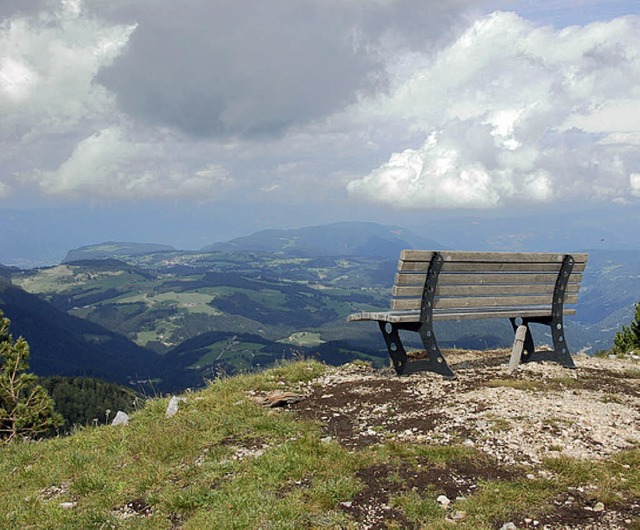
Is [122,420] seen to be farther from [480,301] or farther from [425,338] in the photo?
[480,301]

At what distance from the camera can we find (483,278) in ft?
31.2

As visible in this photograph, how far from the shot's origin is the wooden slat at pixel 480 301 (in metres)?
8.70

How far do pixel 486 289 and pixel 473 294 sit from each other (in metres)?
0.30

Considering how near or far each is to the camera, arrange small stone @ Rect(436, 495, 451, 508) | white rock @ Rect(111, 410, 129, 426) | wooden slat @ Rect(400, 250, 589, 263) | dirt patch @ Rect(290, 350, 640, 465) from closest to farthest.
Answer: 1. small stone @ Rect(436, 495, 451, 508)
2. dirt patch @ Rect(290, 350, 640, 465)
3. white rock @ Rect(111, 410, 129, 426)
4. wooden slat @ Rect(400, 250, 589, 263)

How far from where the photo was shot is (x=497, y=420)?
6.46 m

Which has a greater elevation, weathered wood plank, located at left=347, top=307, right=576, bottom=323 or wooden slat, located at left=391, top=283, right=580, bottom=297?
wooden slat, located at left=391, top=283, right=580, bottom=297

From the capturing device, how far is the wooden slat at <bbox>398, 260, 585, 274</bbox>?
8.59 meters

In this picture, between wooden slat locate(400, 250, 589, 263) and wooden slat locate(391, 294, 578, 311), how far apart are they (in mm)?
742

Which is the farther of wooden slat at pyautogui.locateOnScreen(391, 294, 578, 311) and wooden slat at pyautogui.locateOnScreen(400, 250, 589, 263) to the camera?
wooden slat at pyautogui.locateOnScreen(391, 294, 578, 311)

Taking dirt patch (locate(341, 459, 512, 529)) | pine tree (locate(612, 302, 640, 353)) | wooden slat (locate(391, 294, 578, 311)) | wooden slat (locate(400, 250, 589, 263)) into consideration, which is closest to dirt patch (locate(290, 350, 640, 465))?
dirt patch (locate(341, 459, 512, 529))

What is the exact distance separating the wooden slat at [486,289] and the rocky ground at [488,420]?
1474mm

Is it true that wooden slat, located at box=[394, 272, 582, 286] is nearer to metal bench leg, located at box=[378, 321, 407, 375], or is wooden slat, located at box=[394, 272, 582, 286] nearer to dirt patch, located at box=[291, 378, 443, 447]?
metal bench leg, located at box=[378, 321, 407, 375]

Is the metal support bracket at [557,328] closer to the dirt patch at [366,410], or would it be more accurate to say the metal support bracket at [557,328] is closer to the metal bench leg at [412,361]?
the metal bench leg at [412,361]

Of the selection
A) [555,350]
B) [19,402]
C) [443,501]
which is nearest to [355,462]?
[443,501]
